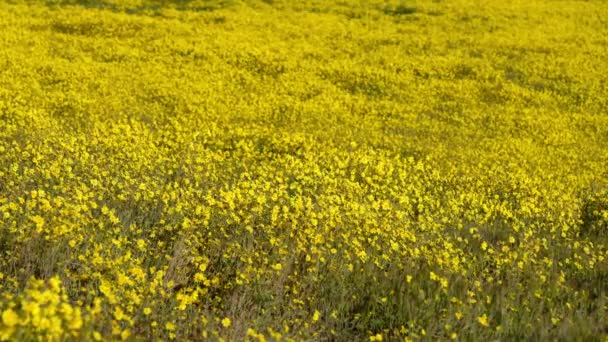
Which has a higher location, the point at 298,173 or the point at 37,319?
→ the point at 37,319

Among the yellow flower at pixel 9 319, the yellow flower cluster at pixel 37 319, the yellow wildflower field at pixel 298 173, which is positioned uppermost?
the yellow flower at pixel 9 319

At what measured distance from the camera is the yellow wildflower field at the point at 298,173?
4.93 m

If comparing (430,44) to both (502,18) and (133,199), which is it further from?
(133,199)

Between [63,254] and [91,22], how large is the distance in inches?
760

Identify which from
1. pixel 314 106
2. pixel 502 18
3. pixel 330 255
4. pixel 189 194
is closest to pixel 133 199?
pixel 189 194

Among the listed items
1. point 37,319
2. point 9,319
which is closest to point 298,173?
point 37,319

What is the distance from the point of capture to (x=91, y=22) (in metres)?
22.6

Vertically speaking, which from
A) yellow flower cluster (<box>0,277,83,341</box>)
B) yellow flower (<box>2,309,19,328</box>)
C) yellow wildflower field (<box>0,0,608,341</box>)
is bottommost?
yellow wildflower field (<box>0,0,608,341</box>)

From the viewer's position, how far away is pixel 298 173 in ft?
30.2

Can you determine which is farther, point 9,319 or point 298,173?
point 298,173

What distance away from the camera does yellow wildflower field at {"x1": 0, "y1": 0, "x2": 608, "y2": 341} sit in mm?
4934

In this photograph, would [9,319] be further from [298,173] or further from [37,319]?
[298,173]

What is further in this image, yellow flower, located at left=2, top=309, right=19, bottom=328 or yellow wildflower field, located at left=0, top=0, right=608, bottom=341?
yellow wildflower field, located at left=0, top=0, right=608, bottom=341

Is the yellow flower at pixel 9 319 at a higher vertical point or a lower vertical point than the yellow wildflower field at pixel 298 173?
higher
